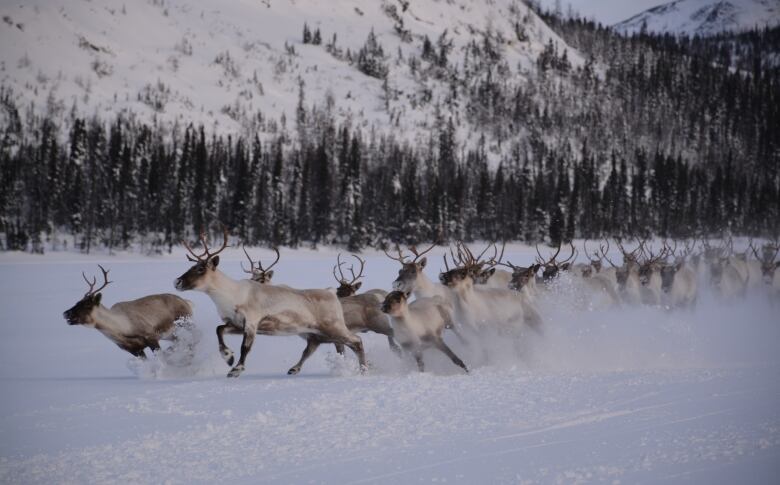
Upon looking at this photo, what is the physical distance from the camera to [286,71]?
14062cm

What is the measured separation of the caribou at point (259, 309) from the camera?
8219 millimetres

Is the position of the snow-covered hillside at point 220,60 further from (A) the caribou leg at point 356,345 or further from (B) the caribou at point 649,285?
(A) the caribou leg at point 356,345

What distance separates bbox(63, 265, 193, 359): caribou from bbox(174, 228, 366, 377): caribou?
166 cm

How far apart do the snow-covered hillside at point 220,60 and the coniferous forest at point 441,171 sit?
565 cm

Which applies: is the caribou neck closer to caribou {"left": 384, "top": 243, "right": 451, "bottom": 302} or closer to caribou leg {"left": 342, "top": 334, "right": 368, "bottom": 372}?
caribou leg {"left": 342, "top": 334, "right": 368, "bottom": 372}

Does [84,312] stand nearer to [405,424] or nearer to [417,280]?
[417,280]

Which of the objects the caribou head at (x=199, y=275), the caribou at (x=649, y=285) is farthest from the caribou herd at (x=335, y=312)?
the caribou at (x=649, y=285)

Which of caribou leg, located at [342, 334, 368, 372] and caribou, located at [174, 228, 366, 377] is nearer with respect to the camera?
caribou, located at [174, 228, 366, 377]

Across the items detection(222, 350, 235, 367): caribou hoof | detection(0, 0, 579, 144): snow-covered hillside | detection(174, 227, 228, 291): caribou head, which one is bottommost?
detection(222, 350, 235, 367): caribou hoof

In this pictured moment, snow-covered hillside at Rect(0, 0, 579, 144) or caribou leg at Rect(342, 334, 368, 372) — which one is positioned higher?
snow-covered hillside at Rect(0, 0, 579, 144)

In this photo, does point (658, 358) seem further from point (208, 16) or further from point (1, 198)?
point (208, 16)

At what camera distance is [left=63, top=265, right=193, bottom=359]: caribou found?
30.6 feet

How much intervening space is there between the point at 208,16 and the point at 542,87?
95695 millimetres

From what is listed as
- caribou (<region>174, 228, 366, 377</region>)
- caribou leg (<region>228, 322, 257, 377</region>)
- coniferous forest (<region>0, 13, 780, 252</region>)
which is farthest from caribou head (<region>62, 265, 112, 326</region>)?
coniferous forest (<region>0, 13, 780, 252</region>)
